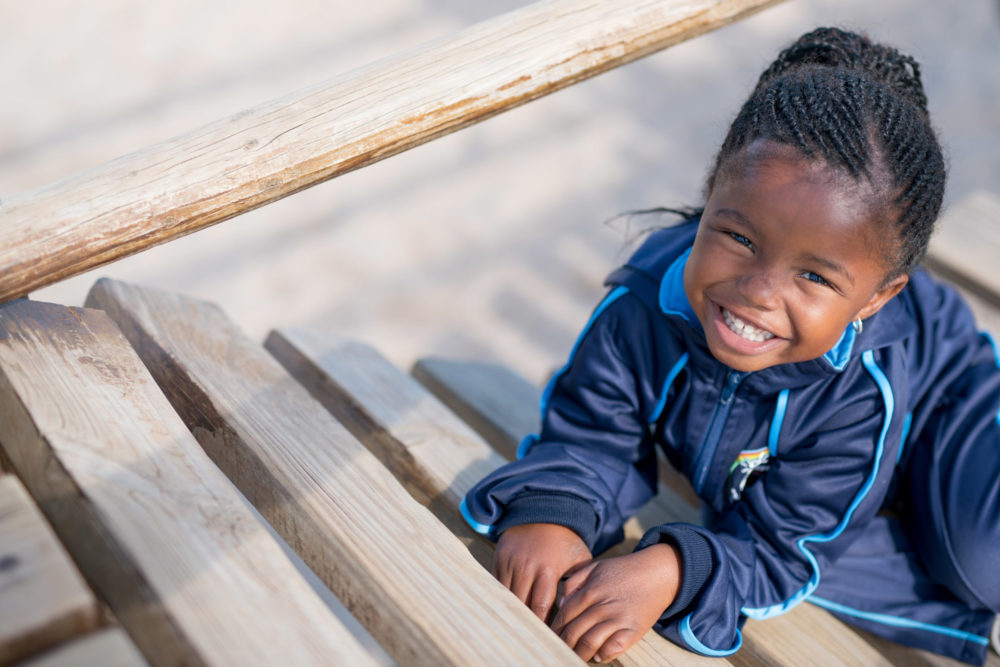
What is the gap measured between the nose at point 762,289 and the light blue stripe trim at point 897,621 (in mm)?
612

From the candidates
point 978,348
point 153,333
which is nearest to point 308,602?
point 153,333

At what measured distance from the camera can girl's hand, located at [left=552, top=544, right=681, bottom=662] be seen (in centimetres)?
124

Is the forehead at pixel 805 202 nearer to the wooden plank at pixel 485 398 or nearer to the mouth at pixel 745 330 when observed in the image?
the mouth at pixel 745 330

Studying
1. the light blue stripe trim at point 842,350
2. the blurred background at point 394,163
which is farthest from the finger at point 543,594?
the blurred background at point 394,163

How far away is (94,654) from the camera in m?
0.81

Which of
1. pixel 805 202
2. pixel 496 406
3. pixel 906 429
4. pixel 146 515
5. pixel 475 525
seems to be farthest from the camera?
pixel 496 406

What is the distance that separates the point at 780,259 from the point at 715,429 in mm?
377

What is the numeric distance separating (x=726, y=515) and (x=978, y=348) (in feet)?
1.82

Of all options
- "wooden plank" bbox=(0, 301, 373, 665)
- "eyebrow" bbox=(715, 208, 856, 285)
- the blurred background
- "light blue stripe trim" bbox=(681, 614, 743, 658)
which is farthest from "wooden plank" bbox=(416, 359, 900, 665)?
the blurred background

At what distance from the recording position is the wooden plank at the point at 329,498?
1068 millimetres

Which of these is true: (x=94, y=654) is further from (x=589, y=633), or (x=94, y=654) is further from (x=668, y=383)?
(x=668, y=383)

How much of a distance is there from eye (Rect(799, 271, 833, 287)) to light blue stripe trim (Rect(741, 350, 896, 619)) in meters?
0.24

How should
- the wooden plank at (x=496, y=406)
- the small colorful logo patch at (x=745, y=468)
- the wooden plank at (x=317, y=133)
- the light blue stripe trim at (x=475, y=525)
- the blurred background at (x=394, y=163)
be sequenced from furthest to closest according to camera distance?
the blurred background at (x=394, y=163) < the wooden plank at (x=496, y=406) < the small colorful logo patch at (x=745, y=468) < the light blue stripe trim at (x=475, y=525) < the wooden plank at (x=317, y=133)

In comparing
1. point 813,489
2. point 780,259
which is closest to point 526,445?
point 813,489
